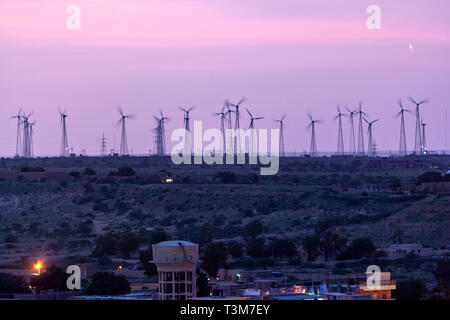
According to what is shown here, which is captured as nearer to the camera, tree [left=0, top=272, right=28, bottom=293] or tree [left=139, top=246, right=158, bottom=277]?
tree [left=0, top=272, right=28, bottom=293]

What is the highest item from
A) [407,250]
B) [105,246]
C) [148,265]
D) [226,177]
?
[226,177]

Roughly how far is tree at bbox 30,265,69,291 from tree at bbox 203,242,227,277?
9.57 metres

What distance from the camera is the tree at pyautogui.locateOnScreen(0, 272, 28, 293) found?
139 ft

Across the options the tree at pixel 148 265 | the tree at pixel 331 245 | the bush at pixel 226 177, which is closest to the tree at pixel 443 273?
the tree at pixel 331 245

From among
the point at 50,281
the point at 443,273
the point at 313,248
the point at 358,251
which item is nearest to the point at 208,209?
the point at 313,248

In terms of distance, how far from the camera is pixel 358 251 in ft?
207

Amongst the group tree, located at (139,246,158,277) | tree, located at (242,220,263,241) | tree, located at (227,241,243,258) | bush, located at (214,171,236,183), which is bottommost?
tree, located at (139,246,158,277)

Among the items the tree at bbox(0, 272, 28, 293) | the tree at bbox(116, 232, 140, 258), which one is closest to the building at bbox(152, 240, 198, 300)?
the tree at bbox(0, 272, 28, 293)

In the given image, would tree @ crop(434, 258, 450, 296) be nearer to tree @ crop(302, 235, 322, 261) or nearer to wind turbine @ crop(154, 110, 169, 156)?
tree @ crop(302, 235, 322, 261)

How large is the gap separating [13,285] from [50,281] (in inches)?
73.1

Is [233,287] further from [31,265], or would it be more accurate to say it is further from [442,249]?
[442,249]

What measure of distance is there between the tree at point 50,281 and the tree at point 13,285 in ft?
1.93

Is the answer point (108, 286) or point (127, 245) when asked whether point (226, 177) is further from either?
point (108, 286)

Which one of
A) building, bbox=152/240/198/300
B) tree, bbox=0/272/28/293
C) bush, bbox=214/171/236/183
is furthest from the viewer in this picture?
bush, bbox=214/171/236/183
